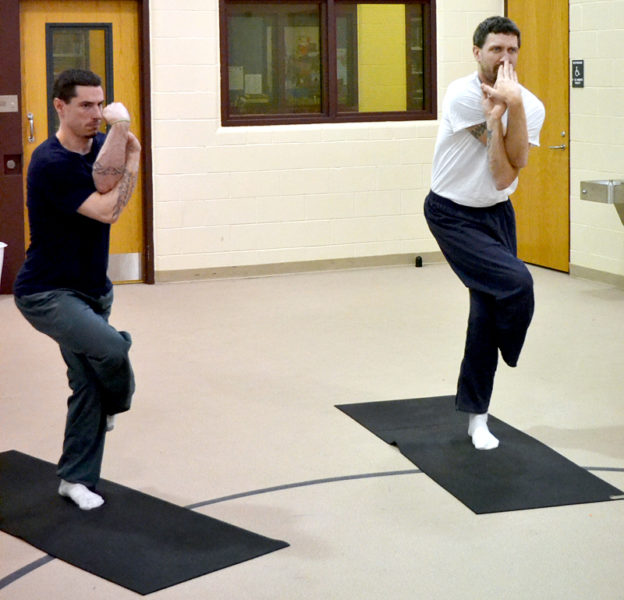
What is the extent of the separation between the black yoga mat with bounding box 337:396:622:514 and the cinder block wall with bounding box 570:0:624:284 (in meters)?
3.36

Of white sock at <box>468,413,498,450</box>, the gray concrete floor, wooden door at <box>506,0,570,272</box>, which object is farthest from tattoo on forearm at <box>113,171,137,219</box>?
wooden door at <box>506,0,570,272</box>

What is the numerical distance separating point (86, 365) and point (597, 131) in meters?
5.27

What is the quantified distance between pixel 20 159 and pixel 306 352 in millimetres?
2933

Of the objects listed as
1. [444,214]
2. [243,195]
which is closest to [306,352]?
[444,214]

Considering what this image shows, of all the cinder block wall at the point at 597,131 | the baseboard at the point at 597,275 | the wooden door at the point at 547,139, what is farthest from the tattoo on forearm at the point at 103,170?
the wooden door at the point at 547,139

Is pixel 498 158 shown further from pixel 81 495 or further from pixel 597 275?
pixel 597 275

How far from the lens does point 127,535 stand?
3.66 metres

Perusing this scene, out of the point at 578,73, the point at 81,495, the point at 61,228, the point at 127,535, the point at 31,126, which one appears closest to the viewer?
the point at 127,535

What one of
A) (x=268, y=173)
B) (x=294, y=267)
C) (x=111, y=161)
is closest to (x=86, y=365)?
(x=111, y=161)

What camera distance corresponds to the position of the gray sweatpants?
3727mm

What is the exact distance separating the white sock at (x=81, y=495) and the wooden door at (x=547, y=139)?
17.7 ft

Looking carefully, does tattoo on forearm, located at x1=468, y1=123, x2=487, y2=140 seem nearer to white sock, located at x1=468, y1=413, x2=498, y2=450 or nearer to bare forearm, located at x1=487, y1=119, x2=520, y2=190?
bare forearm, located at x1=487, y1=119, x2=520, y2=190

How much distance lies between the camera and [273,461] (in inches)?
174

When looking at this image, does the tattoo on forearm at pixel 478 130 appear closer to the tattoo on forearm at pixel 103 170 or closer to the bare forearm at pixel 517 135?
the bare forearm at pixel 517 135
